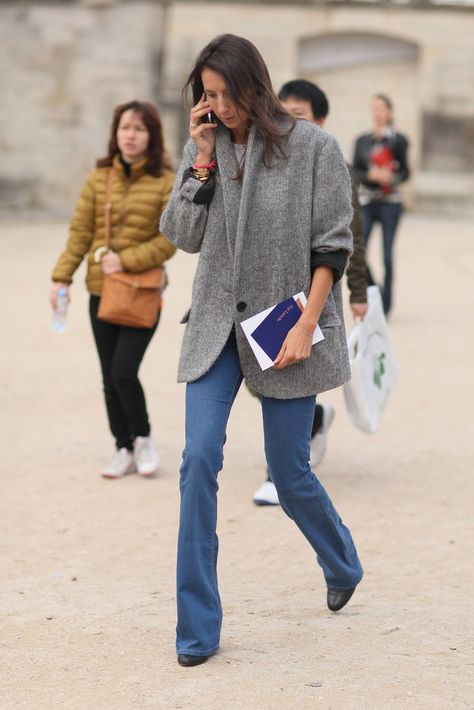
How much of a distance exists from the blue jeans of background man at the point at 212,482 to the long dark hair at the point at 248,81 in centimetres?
62

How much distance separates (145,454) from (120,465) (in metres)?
0.14

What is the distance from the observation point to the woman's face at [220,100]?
4.13m

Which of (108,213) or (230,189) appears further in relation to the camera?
(108,213)

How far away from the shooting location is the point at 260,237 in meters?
4.25

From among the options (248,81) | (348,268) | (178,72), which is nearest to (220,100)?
(248,81)

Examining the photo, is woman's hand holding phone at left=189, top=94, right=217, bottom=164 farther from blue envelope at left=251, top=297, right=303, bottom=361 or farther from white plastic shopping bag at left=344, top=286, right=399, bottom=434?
white plastic shopping bag at left=344, top=286, right=399, bottom=434

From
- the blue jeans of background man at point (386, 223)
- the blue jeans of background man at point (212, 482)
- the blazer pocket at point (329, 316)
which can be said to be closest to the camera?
the blue jeans of background man at point (212, 482)

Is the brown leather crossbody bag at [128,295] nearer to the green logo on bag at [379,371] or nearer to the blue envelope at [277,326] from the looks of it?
the green logo on bag at [379,371]

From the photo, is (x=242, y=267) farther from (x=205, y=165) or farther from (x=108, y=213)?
(x=108, y=213)

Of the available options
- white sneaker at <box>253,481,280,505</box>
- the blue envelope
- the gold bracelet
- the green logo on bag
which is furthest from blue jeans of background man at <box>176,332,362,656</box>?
the green logo on bag

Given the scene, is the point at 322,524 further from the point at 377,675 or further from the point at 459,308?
the point at 459,308

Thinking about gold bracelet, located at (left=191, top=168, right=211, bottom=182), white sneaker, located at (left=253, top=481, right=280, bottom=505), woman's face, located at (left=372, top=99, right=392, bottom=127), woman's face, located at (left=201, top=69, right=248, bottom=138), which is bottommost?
white sneaker, located at (left=253, top=481, right=280, bottom=505)

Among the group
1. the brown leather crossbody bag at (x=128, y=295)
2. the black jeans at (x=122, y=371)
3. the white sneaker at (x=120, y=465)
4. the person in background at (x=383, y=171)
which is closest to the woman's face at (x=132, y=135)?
the brown leather crossbody bag at (x=128, y=295)

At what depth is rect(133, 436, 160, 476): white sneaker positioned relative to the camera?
690 centimetres
